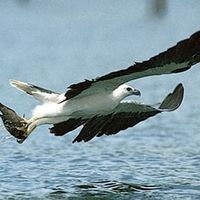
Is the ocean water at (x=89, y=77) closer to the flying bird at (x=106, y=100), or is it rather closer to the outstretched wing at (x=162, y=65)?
the flying bird at (x=106, y=100)

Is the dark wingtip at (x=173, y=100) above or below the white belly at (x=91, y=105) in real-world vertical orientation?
above

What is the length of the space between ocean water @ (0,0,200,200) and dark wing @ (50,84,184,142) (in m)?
0.47

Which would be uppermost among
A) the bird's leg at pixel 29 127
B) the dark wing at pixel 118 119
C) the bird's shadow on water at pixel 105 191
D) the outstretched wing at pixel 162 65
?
the dark wing at pixel 118 119

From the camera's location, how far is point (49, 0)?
108ft

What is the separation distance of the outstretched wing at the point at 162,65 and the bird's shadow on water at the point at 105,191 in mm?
1035

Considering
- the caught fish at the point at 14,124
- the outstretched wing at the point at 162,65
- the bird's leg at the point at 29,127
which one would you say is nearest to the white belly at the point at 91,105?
the outstretched wing at the point at 162,65

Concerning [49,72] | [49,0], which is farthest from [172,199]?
[49,0]

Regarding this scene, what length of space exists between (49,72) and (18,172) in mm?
8157

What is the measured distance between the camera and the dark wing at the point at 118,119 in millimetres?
9398

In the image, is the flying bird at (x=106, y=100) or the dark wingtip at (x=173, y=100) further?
the dark wingtip at (x=173, y=100)

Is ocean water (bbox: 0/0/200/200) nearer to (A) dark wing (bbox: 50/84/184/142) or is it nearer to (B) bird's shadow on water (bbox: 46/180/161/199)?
(B) bird's shadow on water (bbox: 46/180/161/199)

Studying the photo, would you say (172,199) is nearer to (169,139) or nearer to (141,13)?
(169,139)

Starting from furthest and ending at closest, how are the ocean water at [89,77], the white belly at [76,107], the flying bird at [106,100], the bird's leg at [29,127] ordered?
the ocean water at [89,77], the bird's leg at [29,127], the white belly at [76,107], the flying bird at [106,100]

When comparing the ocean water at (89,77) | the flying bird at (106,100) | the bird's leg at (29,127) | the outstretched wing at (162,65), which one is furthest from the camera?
the ocean water at (89,77)
